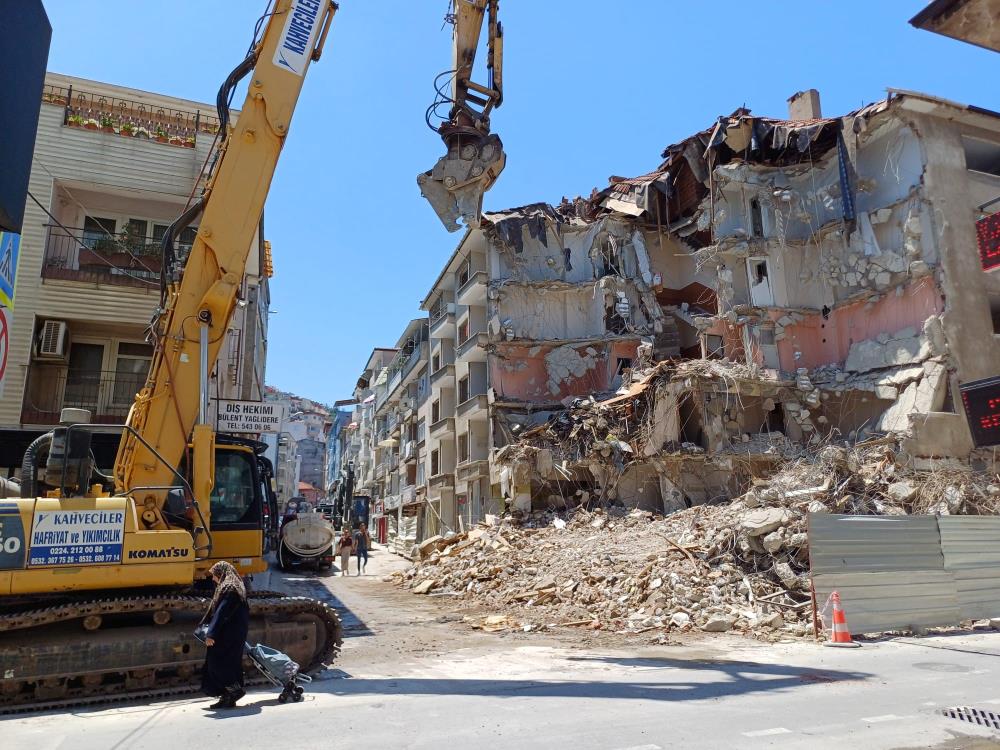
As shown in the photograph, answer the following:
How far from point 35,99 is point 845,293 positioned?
26.5 meters

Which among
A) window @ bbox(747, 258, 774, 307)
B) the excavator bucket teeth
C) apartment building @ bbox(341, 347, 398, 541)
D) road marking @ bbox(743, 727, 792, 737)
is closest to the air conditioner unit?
the excavator bucket teeth

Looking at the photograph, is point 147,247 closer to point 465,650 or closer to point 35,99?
point 465,650

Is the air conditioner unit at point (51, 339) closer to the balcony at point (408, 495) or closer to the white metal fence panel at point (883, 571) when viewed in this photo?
the white metal fence panel at point (883, 571)

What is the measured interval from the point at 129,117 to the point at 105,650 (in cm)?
1490

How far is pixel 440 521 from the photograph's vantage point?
1502 inches

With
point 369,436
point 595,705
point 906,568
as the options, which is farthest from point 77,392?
point 369,436

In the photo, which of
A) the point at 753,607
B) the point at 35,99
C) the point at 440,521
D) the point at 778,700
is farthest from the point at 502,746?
the point at 440,521

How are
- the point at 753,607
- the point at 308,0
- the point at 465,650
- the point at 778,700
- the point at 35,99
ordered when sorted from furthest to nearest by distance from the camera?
the point at 753,607, the point at 465,650, the point at 308,0, the point at 778,700, the point at 35,99

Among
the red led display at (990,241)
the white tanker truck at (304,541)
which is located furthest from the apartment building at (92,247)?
the red led display at (990,241)

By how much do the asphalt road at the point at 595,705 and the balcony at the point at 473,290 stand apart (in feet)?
80.2

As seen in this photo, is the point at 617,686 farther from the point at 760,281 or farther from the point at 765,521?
the point at 760,281

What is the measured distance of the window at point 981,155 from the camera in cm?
2397

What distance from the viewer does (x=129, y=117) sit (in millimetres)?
17344

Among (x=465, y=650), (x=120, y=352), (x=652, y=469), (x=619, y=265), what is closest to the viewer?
(x=465, y=650)
